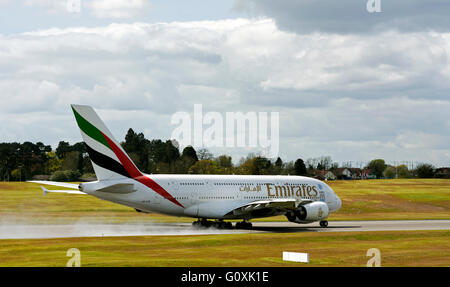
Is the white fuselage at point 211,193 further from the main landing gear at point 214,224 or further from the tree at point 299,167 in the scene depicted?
the tree at point 299,167

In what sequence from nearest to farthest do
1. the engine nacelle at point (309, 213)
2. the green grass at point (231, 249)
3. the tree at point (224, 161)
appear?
the green grass at point (231, 249) → the engine nacelle at point (309, 213) → the tree at point (224, 161)

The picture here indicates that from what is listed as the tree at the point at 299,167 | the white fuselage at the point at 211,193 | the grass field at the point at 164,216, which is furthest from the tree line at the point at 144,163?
the white fuselage at the point at 211,193

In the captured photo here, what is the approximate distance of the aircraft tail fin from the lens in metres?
41.1

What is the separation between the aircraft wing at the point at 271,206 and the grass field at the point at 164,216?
11101 millimetres

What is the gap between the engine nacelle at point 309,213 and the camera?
1875 inches

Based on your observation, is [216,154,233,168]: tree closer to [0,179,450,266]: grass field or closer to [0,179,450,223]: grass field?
[0,179,450,223]: grass field

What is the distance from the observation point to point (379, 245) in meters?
Result: 35.4

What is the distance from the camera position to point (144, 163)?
14300cm

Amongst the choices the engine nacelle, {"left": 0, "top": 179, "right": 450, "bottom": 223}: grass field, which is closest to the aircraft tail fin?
the engine nacelle

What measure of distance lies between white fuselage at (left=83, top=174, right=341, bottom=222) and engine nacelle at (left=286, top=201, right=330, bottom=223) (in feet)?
2.99

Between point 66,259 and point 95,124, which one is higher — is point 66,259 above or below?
below
